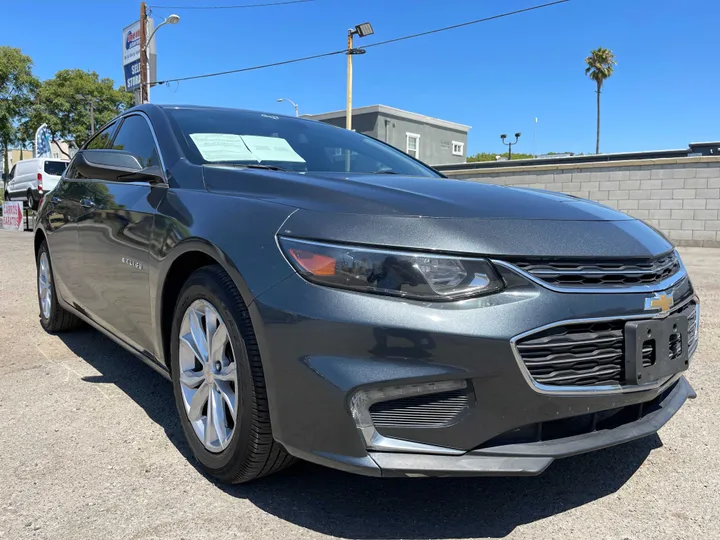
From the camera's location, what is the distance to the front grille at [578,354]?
69.2 inches

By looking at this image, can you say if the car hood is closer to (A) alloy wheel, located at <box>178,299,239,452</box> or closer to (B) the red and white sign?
(A) alloy wheel, located at <box>178,299,239,452</box>

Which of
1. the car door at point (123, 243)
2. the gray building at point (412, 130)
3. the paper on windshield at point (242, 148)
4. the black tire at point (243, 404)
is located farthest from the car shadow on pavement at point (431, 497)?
the gray building at point (412, 130)

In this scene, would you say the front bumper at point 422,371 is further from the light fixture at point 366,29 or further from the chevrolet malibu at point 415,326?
the light fixture at point 366,29

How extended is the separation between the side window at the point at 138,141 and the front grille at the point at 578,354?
198 centimetres

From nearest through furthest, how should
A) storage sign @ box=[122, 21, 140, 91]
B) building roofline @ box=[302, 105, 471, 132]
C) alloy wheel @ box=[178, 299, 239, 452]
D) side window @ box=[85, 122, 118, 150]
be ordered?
alloy wheel @ box=[178, 299, 239, 452] → side window @ box=[85, 122, 118, 150] → storage sign @ box=[122, 21, 140, 91] → building roofline @ box=[302, 105, 471, 132]

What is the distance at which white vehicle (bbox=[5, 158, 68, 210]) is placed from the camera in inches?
710

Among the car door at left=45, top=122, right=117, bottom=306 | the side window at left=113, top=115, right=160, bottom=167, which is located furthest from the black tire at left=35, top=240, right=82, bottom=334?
the side window at left=113, top=115, right=160, bottom=167

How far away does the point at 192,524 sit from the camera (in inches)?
78.8

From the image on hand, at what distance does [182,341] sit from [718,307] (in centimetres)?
542

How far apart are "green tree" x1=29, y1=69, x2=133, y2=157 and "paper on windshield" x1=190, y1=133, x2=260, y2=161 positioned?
125 feet

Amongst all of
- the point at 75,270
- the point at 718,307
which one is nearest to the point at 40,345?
the point at 75,270

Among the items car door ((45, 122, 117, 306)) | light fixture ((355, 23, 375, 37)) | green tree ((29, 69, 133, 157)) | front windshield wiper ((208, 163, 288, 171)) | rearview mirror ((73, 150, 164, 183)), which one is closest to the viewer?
front windshield wiper ((208, 163, 288, 171))

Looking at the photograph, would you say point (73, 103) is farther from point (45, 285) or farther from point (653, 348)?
point (653, 348)

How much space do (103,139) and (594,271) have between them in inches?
140
